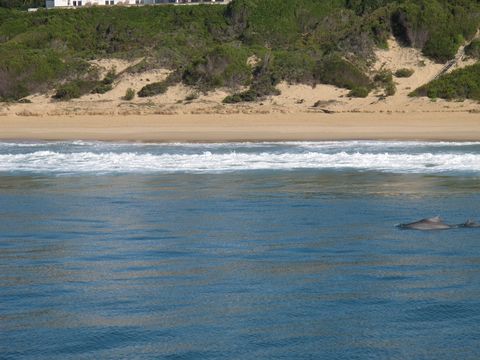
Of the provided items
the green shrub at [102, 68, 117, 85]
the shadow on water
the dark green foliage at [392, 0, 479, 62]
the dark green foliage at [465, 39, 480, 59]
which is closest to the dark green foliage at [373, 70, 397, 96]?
the dark green foliage at [392, 0, 479, 62]

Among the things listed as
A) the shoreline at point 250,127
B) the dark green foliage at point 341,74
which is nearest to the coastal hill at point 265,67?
the dark green foliage at point 341,74

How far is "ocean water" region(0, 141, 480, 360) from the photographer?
23.0 feet

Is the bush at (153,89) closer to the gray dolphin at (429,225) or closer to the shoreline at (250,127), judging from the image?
the shoreline at (250,127)

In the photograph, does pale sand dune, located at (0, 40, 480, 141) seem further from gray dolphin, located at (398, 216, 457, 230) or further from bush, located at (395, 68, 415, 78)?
gray dolphin, located at (398, 216, 457, 230)

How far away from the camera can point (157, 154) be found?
22.3 meters

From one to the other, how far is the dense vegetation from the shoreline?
131 inches

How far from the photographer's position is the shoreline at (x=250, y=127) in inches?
1013

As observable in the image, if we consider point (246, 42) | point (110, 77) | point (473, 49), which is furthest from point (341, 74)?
point (246, 42)

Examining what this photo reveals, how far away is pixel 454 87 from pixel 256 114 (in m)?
6.40

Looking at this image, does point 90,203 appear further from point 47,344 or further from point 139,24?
point 139,24

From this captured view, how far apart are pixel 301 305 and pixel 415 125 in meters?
19.8

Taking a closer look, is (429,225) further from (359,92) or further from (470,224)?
(359,92)

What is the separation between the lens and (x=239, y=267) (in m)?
9.32

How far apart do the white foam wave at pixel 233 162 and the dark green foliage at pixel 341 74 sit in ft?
37.4
